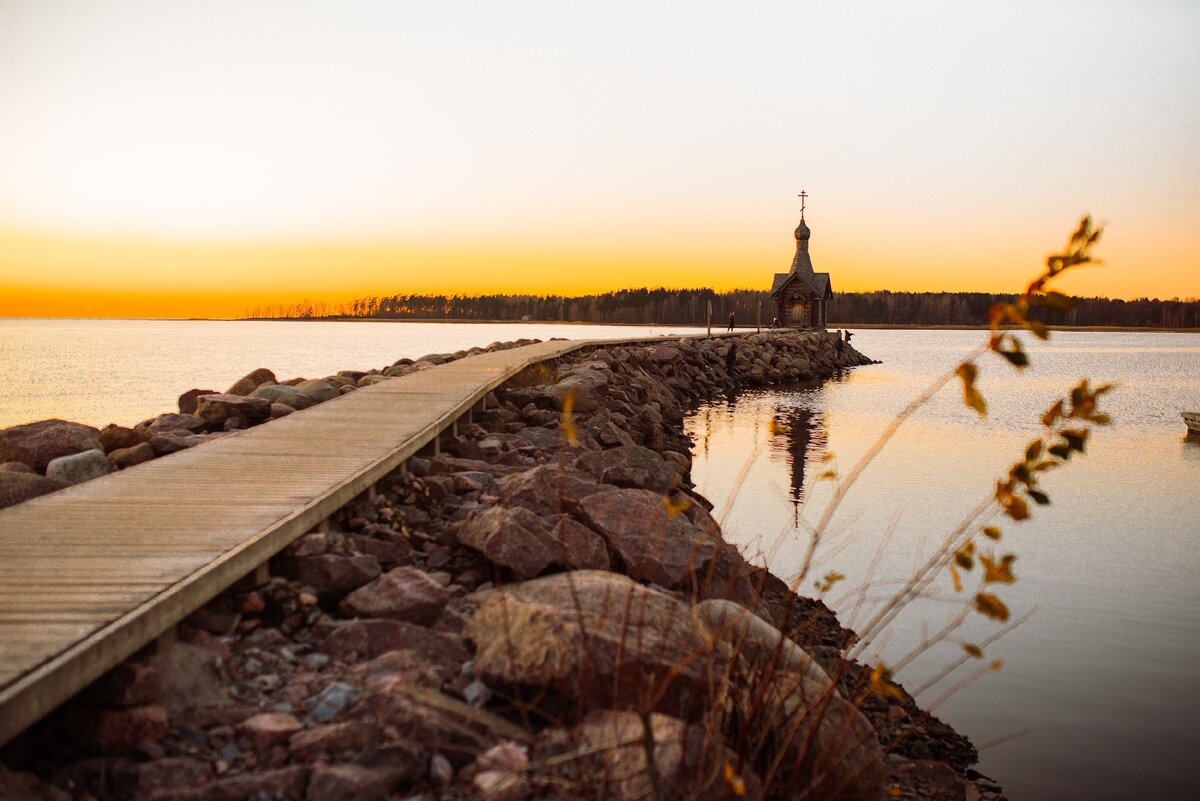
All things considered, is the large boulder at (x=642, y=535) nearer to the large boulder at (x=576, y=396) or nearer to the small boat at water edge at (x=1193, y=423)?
the large boulder at (x=576, y=396)

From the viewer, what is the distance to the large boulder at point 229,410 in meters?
8.95

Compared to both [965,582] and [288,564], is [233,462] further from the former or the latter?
[965,582]

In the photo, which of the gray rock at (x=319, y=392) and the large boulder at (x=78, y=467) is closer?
the large boulder at (x=78, y=467)

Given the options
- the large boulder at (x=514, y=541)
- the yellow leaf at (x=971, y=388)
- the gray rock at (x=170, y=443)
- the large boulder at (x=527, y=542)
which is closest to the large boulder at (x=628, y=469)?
the large boulder at (x=527, y=542)

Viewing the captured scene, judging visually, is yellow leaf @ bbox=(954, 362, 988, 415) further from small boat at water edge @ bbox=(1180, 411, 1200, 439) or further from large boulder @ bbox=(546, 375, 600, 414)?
small boat at water edge @ bbox=(1180, 411, 1200, 439)

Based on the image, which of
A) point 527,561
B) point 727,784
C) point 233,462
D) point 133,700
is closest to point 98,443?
point 233,462

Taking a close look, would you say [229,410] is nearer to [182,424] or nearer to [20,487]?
[182,424]

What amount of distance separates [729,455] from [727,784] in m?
15.3

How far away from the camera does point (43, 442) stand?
7254mm

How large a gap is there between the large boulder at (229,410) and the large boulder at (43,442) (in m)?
1.41

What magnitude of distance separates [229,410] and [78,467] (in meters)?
2.60

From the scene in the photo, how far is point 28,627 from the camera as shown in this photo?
3203 millimetres

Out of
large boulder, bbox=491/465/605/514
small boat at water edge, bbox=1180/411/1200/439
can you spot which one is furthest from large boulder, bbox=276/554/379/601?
small boat at water edge, bbox=1180/411/1200/439

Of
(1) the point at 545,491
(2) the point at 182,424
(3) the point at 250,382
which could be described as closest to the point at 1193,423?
(3) the point at 250,382
